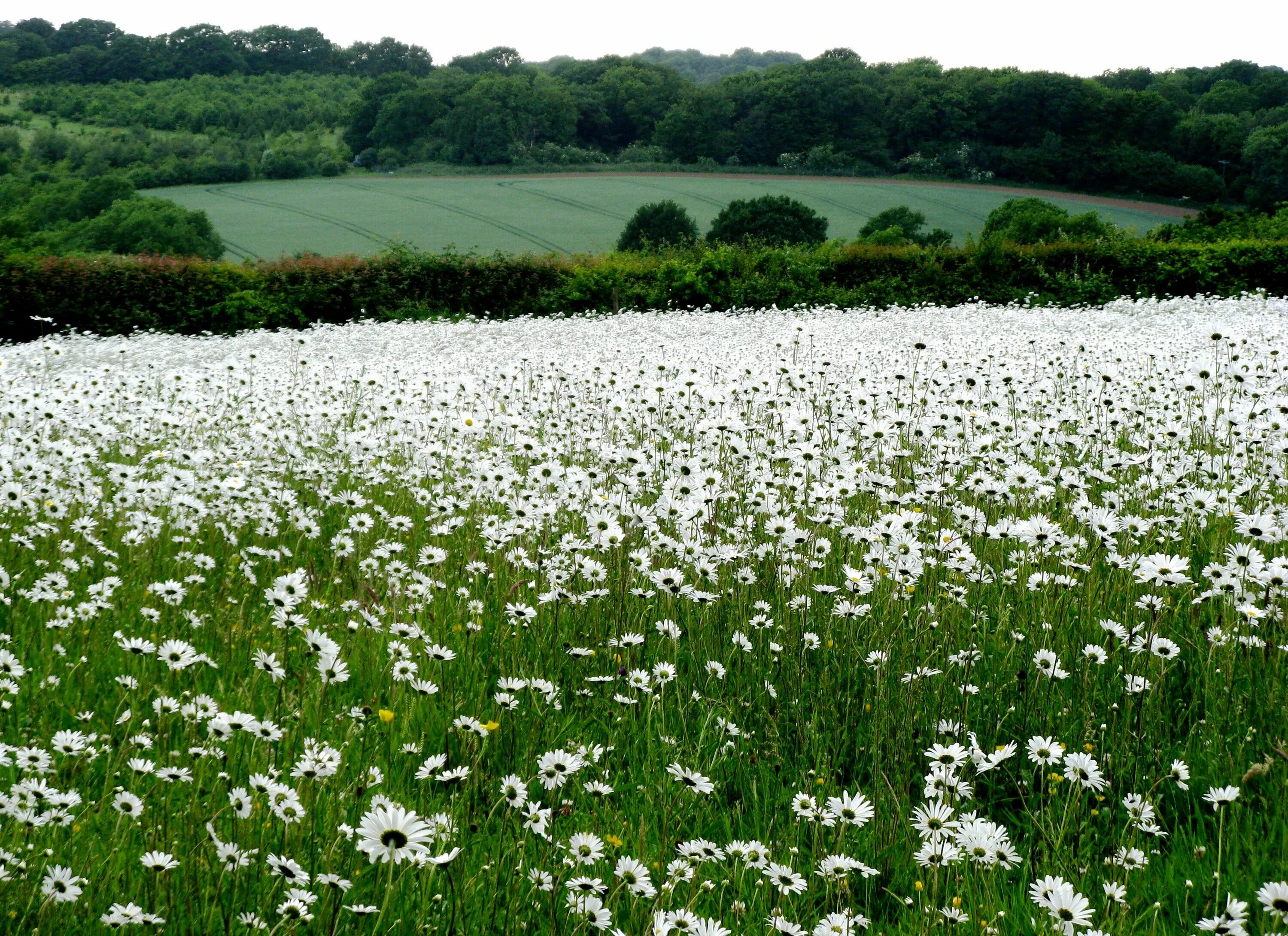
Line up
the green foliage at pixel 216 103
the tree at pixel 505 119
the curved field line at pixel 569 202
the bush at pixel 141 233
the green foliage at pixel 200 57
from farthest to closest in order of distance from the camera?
the green foliage at pixel 200 57 → the green foliage at pixel 216 103 → the tree at pixel 505 119 → the curved field line at pixel 569 202 → the bush at pixel 141 233

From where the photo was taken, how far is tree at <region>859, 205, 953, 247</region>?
2525cm

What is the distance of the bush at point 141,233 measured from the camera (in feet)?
91.7

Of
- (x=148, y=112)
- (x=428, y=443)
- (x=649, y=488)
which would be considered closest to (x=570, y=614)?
(x=649, y=488)

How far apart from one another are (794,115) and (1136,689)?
5706 cm

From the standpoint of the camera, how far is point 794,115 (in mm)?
55406

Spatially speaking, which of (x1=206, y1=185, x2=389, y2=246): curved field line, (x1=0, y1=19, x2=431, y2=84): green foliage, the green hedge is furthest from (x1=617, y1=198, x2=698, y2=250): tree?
(x1=0, y1=19, x2=431, y2=84): green foliage

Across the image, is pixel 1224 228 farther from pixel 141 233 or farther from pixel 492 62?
pixel 492 62

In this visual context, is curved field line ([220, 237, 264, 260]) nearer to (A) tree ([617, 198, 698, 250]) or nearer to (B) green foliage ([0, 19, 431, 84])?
(A) tree ([617, 198, 698, 250])

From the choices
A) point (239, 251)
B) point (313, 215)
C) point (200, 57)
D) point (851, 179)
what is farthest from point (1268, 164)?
point (200, 57)

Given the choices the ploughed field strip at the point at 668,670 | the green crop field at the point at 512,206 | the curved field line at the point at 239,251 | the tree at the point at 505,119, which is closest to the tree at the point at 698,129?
the green crop field at the point at 512,206

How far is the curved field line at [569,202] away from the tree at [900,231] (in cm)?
1433

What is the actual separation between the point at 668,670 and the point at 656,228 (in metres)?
26.3

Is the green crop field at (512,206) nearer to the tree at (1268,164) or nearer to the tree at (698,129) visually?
the tree at (1268,164)

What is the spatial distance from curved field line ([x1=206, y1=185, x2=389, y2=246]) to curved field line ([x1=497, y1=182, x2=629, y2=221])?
31.2 ft
